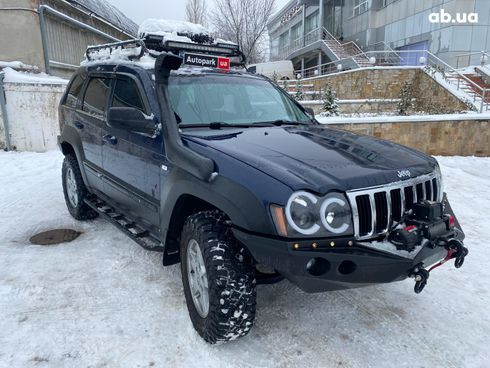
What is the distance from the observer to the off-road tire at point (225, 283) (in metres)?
2.51

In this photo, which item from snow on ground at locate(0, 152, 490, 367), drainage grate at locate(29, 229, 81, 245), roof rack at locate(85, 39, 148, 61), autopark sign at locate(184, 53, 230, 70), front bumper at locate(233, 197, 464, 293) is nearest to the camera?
front bumper at locate(233, 197, 464, 293)

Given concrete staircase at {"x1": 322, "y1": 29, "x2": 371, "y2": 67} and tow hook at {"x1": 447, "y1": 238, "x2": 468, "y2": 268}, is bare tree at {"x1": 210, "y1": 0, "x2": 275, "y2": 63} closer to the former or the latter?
concrete staircase at {"x1": 322, "y1": 29, "x2": 371, "y2": 67}

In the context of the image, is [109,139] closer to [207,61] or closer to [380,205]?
[207,61]

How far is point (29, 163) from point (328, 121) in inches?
239

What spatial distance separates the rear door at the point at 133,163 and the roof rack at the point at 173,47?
0.42 meters

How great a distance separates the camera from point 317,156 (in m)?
2.75

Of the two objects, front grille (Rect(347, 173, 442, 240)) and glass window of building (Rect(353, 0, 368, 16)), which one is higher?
glass window of building (Rect(353, 0, 368, 16))

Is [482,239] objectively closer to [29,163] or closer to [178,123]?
[178,123]

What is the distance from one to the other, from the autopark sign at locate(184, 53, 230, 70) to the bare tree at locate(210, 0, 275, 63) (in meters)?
25.5

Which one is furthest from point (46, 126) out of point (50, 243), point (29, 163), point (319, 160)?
point (319, 160)

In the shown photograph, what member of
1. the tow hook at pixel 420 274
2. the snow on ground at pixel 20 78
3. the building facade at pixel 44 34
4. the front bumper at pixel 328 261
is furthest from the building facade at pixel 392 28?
the front bumper at pixel 328 261

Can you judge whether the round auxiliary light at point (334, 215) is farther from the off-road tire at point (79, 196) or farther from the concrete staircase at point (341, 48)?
the concrete staircase at point (341, 48)

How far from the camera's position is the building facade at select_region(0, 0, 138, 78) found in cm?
1066

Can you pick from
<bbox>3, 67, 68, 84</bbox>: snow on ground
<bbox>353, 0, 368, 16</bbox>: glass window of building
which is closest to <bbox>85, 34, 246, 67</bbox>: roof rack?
<bbox>3, 67, 68, 84</bbox>: snow on ground
